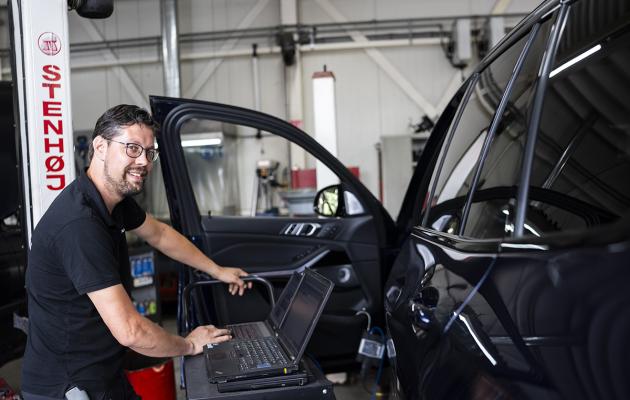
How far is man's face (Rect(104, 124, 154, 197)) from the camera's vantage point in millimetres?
1842

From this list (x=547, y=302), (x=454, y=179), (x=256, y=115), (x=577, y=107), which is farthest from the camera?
(x=256, y=115)

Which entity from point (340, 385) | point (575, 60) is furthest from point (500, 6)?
point (575, 60)

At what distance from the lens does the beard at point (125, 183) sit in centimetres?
187

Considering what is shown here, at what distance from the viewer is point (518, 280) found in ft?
2.85

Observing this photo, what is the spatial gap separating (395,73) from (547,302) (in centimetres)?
891

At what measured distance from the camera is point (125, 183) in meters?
1.88

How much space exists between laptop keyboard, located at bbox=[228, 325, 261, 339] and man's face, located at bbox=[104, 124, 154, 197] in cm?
71

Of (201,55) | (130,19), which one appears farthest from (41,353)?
(130,19)

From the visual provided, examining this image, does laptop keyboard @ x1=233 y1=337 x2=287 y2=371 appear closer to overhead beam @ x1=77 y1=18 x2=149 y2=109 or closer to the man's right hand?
the man's right hand

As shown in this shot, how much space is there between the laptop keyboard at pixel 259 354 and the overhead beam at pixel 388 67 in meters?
7.71

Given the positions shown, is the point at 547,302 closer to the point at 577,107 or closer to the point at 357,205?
the point at 577,107

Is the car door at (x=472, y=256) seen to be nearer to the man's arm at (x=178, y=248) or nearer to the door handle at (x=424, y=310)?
the door handle at (x=424, y=310)

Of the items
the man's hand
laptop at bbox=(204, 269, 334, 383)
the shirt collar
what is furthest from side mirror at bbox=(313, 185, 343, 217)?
the shirt collar

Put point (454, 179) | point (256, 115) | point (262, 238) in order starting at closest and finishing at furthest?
1. point (454, 179)
2. point (256, 115)
3. point (262, 238)
